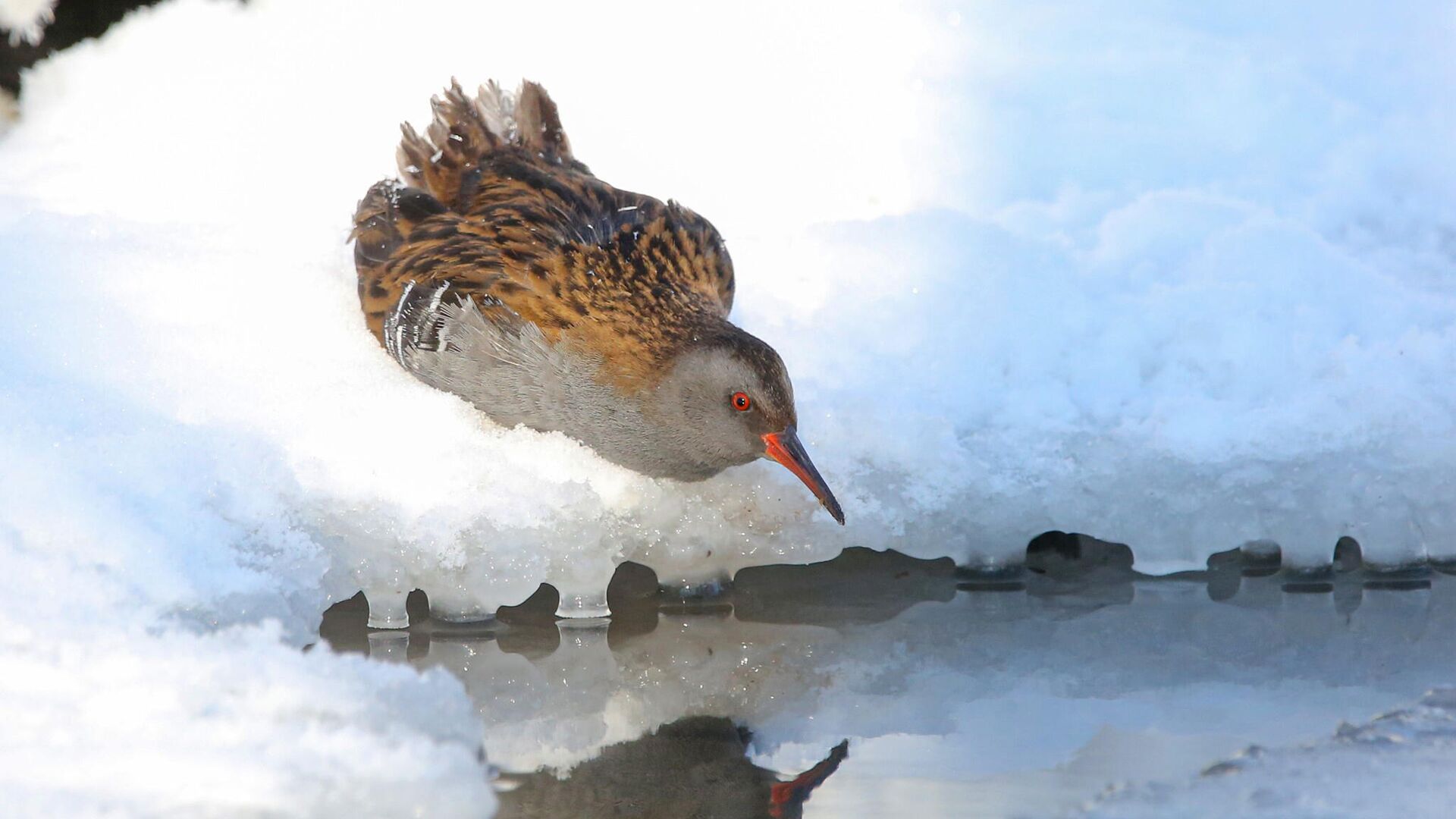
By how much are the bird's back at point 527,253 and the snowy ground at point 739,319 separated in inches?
10.7

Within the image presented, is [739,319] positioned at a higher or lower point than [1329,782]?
higher

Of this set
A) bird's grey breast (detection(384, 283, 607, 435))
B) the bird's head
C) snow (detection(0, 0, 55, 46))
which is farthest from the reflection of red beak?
snow (detection(0, 0, 55, 46))

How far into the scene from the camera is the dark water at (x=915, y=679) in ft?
9.07

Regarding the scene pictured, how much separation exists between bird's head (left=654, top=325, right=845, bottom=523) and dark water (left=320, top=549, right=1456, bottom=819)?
0.36 m

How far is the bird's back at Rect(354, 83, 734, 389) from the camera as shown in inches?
155

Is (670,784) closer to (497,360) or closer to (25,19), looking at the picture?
(497,360)

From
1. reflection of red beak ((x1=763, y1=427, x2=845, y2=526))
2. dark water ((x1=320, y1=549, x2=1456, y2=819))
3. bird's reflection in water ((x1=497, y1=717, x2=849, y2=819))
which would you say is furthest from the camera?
reflection of red beak ((x1=763, y1=427, x2=845, y2=526))

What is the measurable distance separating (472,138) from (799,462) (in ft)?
5.55

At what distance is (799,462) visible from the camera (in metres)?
3.70

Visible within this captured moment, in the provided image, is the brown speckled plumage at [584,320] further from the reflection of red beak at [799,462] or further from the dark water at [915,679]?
the dark water at [915,679]

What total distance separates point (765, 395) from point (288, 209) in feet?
7.91

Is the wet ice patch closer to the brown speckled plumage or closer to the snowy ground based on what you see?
the snowy ground

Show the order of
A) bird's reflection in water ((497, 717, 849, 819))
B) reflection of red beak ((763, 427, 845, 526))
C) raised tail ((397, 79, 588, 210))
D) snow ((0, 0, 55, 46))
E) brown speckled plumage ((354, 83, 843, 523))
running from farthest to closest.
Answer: snow ((0, 0, 55, 46)) → raised tail ((397, 79, 588, 210)) → brown speckled plumage ((354, 83, 843, 523)) → reflection of red beak ((763, 427, 845, 526)) → bird's reflection in water ((497, 717, 849, 819))

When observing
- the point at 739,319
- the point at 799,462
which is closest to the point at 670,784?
the point at 799,462
